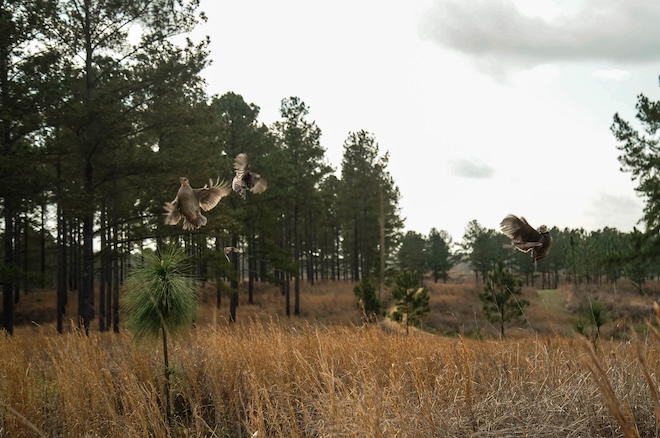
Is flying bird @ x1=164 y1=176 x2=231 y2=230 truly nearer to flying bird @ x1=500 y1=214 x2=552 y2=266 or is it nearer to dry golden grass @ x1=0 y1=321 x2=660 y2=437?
dry golden grass @ x1=0 y1=321 x2=660 y2=437

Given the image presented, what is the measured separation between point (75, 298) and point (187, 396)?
30.9 m

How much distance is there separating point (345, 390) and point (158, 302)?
7.04 ft

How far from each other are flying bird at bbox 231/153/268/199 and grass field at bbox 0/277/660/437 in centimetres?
120

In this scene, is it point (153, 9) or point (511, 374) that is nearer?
point (511, 374)

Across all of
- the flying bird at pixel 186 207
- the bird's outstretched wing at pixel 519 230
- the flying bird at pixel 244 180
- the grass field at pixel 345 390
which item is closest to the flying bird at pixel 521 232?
the bird's outstretched wing at pixel 519 230

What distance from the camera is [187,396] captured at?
475cm

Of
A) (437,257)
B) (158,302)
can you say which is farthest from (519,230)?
(437,257)

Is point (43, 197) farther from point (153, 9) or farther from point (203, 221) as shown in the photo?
point (203, 221)

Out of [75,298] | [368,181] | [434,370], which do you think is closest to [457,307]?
[368,181]

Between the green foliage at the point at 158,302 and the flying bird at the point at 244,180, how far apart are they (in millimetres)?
1073

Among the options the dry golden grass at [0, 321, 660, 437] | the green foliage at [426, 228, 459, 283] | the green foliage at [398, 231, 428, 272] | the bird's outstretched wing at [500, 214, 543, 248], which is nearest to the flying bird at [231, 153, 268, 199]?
the dry golden grass at [0, 321, 660, 437]

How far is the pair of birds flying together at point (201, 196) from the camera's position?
3721mm

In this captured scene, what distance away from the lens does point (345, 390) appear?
10.2 ft

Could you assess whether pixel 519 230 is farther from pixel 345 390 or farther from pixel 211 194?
pixel 211 194
